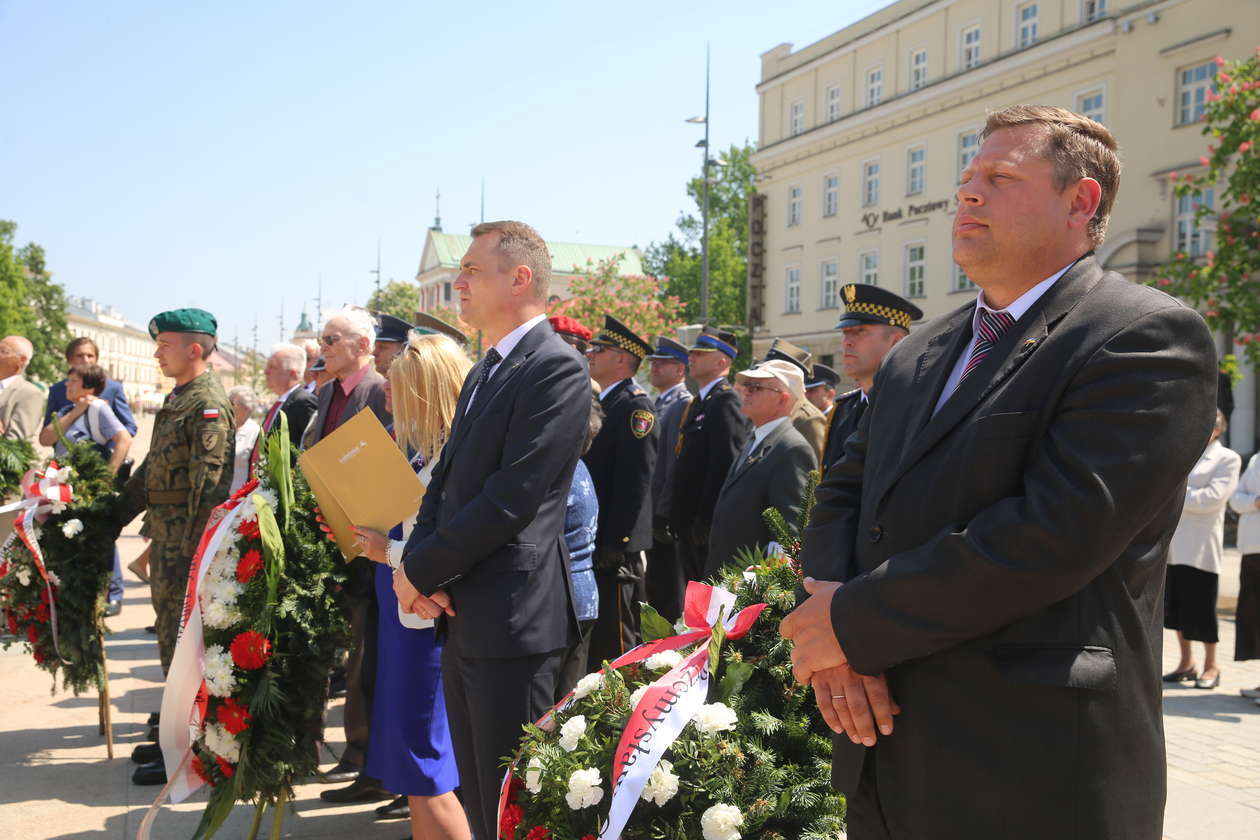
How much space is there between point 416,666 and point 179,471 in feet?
7.93

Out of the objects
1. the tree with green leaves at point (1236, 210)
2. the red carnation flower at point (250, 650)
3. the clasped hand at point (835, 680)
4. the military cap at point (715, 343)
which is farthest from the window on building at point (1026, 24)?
the clasped hand at point (835, 680)

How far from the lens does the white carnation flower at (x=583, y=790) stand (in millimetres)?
2670

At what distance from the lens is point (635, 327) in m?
32.8

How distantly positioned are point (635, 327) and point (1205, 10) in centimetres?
1682

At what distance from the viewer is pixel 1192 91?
25156 millimetres

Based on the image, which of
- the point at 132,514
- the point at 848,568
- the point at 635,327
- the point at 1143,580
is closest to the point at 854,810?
the point at 848,568

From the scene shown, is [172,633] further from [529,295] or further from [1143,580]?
[1143,580]

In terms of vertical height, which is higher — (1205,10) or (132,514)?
(1205,10)

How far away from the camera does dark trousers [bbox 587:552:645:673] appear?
6176mm

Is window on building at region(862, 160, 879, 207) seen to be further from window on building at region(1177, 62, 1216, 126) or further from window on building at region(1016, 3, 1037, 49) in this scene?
window on building at region(1177, 62, 1216, 126)

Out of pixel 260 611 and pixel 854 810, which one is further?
pixel 260 611

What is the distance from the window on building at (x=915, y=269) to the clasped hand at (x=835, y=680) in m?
33.6

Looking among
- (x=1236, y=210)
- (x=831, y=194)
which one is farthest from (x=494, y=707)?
(x=831, y=194)

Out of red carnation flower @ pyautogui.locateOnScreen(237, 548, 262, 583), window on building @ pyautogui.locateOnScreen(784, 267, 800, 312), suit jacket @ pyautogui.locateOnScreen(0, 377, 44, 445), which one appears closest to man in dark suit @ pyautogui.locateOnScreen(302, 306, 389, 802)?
red carnation flower @ pyautogui.locateOnScreen(237, 548, 262, 583)
